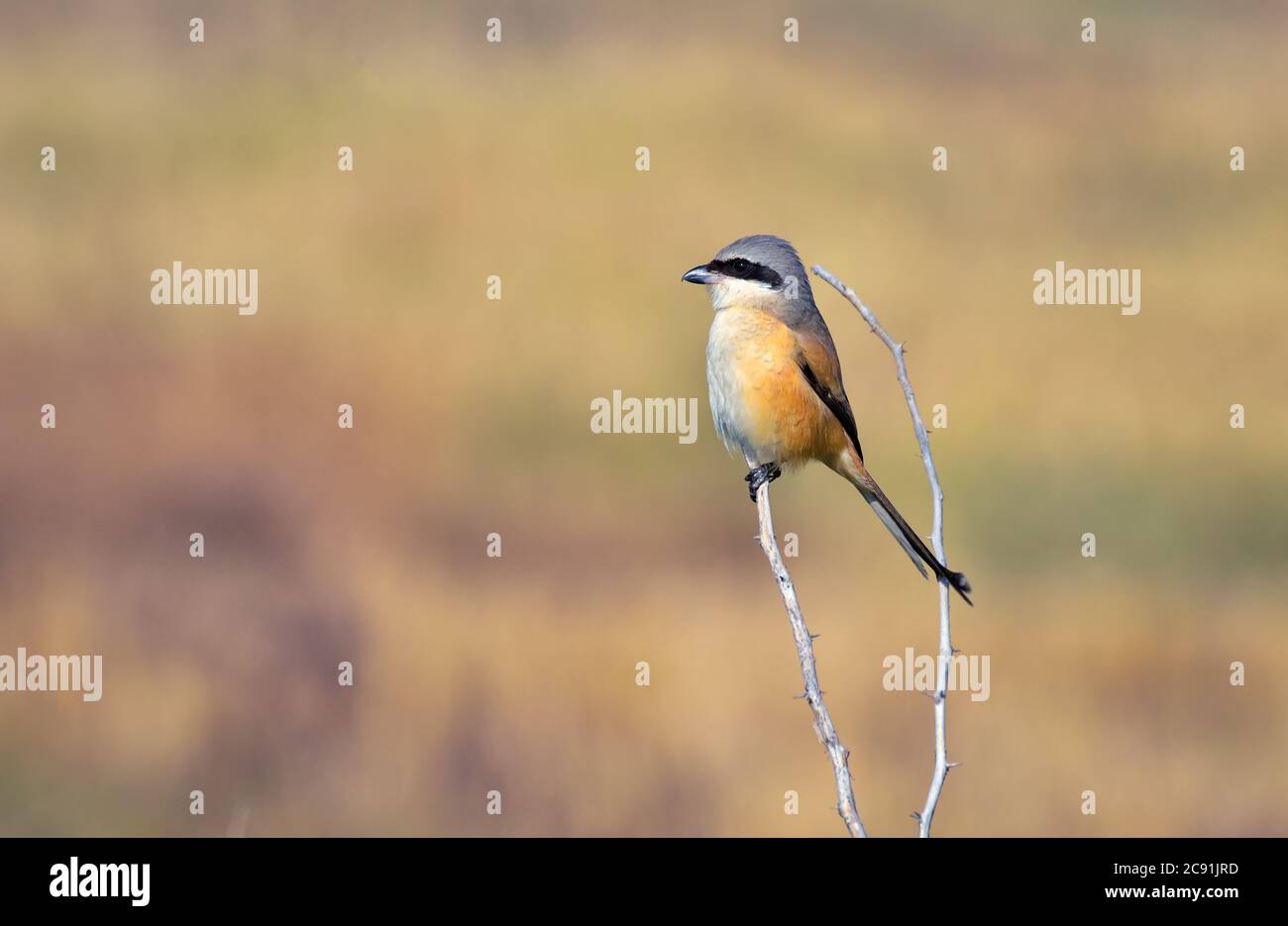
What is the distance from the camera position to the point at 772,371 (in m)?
6.29

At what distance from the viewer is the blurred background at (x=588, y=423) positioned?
9125 mm

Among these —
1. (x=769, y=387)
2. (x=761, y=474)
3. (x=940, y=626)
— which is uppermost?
(x=769, y=387)

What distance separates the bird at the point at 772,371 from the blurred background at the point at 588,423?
2.63 m

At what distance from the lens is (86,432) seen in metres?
11.2

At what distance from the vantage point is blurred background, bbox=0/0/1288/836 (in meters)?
9.12

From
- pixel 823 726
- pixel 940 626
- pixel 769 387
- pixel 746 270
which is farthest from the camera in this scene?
pixel 746 270

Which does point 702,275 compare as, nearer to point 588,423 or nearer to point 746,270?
point 746,270

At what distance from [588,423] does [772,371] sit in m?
5.56

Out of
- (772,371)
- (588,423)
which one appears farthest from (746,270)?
(588,423)

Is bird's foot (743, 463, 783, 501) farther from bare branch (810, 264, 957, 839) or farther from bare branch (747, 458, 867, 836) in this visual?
bare branch (810, 264, 957, 839)

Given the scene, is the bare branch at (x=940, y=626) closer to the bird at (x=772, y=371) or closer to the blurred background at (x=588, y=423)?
the bird at (x=772, y=371)

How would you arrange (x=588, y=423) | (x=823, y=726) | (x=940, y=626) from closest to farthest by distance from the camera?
(x=940, y=626)
(x=823, y=726)
(x=588, y=423)

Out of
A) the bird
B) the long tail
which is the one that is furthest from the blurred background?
the long tail

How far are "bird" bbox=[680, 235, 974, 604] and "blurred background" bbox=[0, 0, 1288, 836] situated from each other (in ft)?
8.64
